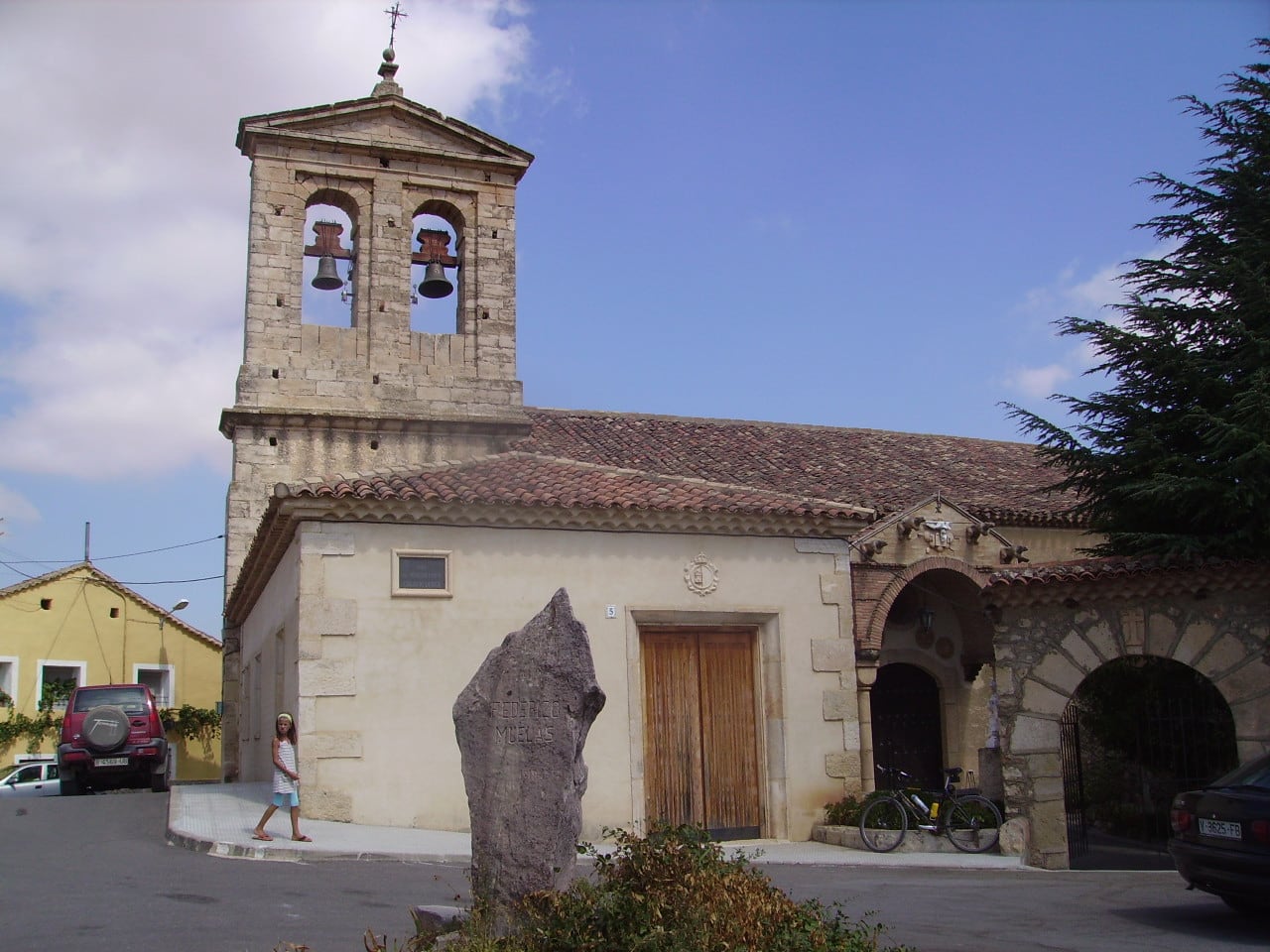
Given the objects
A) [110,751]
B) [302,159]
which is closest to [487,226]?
[302,159]

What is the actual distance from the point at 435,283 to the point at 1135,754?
1213cm

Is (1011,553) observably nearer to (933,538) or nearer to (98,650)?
(933,538)

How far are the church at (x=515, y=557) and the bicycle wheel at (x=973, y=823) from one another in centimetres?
A: 75

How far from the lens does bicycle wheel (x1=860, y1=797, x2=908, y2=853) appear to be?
13.0 meters

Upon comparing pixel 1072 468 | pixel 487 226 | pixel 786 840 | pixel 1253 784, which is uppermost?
pixel 487 226

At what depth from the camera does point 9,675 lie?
101 ft

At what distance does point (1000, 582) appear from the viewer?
12320 millimetres

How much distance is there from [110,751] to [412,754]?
10153mm

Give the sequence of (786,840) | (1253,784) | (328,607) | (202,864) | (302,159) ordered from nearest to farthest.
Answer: (1253,784), (202,864), (328,607), (786,840), (302,159)

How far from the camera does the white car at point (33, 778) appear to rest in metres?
25.8

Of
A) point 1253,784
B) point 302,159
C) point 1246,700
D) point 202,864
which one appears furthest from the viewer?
point 302,159

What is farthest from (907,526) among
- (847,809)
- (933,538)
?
(847,809)

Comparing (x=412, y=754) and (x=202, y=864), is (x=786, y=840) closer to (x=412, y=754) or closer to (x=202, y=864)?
(x=412, y=754)

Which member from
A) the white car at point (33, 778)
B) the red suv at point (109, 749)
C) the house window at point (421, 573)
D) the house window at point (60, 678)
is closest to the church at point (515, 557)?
the house window at point (421, 573)
